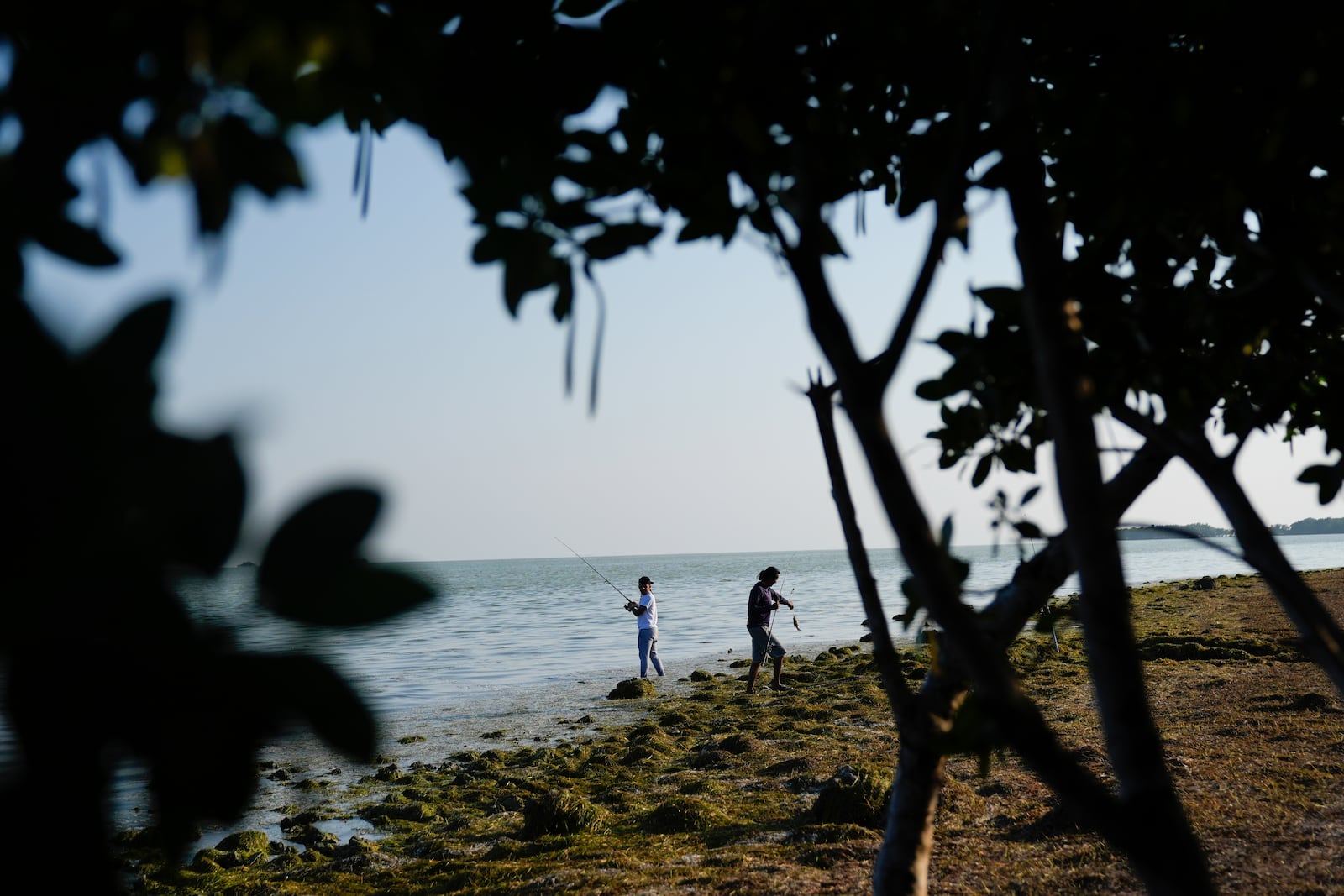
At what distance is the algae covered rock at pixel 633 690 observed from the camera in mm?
14039

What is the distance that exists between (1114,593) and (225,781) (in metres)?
0.98

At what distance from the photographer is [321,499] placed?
0.75m

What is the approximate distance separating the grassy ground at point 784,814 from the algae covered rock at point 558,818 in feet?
0.04

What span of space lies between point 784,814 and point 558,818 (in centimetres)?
156

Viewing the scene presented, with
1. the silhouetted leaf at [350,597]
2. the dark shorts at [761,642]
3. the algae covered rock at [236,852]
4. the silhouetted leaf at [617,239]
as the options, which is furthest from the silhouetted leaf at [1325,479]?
the dark shorts at [761,642]

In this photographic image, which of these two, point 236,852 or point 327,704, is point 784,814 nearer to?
point 236,852

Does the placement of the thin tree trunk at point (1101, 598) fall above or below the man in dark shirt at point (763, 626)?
above

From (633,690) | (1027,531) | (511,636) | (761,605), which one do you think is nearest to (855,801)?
(1027,531)

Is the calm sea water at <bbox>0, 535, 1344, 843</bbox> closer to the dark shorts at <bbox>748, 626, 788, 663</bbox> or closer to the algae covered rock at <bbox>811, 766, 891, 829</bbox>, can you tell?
the dark shorts at <bbox>748, 626, 788, 663</bbox>

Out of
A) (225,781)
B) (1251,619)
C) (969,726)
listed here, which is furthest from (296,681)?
(1251,619)

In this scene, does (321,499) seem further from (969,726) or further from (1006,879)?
(1006,879)

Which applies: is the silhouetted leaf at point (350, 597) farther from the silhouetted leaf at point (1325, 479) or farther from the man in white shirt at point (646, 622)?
the man in white shirt at point (646, 622)

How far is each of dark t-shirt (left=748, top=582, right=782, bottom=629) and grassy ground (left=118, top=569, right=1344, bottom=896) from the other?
7.20 feet

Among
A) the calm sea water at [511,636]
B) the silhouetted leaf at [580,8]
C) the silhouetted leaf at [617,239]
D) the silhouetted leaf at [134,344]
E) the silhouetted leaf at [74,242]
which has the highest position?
the silhouetted leaf at [580,8]
